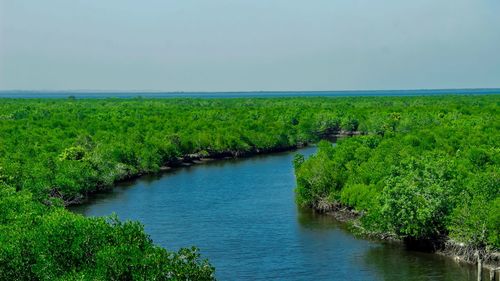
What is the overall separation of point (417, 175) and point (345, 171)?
12.8 meters

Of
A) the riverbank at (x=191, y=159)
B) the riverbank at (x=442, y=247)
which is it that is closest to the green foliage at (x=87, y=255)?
the riverbank at (x=442, y=247)

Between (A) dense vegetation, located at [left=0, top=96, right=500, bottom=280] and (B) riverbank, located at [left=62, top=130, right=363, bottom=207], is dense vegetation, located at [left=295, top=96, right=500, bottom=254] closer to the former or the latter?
(A) dense vegetation, located at [left=0, top=96, right=500, bottom=280]

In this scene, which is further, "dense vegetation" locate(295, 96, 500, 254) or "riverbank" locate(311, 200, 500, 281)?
"dense vegetation" locate(295, 96, 500, 254)

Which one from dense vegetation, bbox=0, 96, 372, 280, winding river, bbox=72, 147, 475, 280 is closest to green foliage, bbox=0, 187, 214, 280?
dense vegetation, bbox=0, 96, 372, 280

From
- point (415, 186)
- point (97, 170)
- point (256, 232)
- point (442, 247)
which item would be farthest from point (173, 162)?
point (442, 247)

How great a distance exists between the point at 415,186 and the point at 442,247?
4.61 meters

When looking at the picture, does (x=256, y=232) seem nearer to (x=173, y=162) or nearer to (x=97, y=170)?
(x=97, y=170)

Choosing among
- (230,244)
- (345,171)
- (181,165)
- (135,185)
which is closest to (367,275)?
(230,244)

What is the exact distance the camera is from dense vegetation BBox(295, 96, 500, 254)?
40219 millimetres

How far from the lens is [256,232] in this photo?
51.6 m

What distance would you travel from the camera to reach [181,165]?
94.2 metres

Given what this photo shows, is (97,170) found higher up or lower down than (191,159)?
higher up

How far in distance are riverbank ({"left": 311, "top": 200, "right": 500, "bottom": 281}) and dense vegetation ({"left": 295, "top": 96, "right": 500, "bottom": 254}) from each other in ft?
1.77

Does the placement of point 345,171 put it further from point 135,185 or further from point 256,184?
point 135,185
